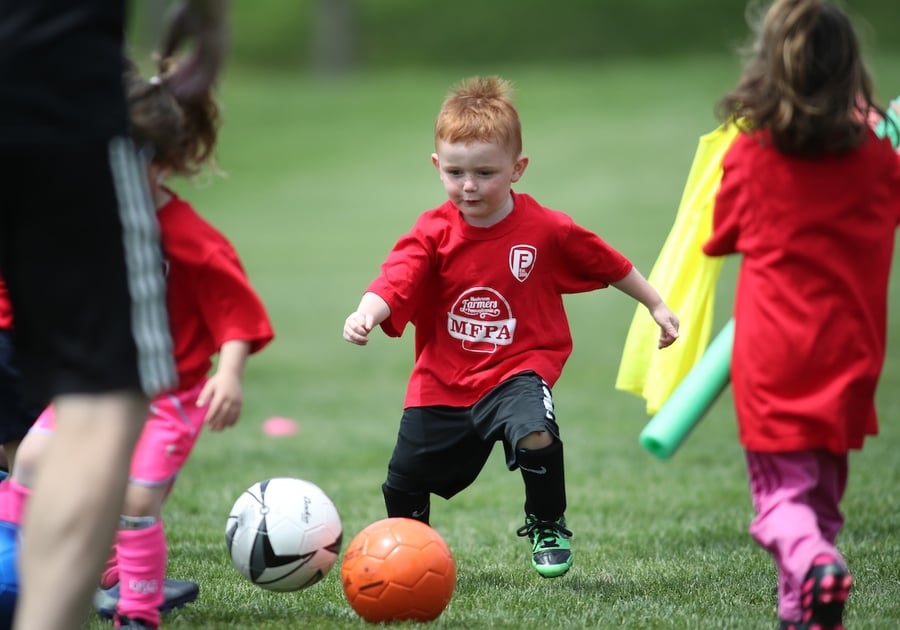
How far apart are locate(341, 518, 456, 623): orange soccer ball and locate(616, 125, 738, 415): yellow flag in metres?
1.37

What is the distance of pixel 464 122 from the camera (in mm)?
5035

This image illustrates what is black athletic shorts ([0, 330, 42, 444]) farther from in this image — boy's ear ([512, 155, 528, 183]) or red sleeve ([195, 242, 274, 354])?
boy's ear ([512, 155, 528, 183])

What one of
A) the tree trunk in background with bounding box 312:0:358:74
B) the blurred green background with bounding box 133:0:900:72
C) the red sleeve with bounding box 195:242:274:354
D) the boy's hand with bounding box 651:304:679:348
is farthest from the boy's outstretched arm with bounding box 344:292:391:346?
the tree trunk in background with bounding box 312:0:358:74

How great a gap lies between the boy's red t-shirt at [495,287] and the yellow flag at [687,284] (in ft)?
1.28

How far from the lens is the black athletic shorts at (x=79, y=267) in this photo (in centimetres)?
311

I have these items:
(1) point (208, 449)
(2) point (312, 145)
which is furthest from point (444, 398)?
(2) point (312, 145)

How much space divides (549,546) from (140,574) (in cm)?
162

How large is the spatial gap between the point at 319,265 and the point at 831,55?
1831 cm

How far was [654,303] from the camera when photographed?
200 inches

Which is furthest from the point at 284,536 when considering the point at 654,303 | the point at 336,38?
the point at 336,38

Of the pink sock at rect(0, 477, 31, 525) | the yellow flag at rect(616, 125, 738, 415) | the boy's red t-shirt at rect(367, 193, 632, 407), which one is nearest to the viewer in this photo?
the pink sock at rect(0, 477, 31, 525)

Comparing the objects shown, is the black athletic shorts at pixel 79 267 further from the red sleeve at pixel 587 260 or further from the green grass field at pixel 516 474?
the red sleeve at pixel 587 260

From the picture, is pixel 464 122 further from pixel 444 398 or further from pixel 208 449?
pixel 208 449

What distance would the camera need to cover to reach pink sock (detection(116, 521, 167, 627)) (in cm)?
398
